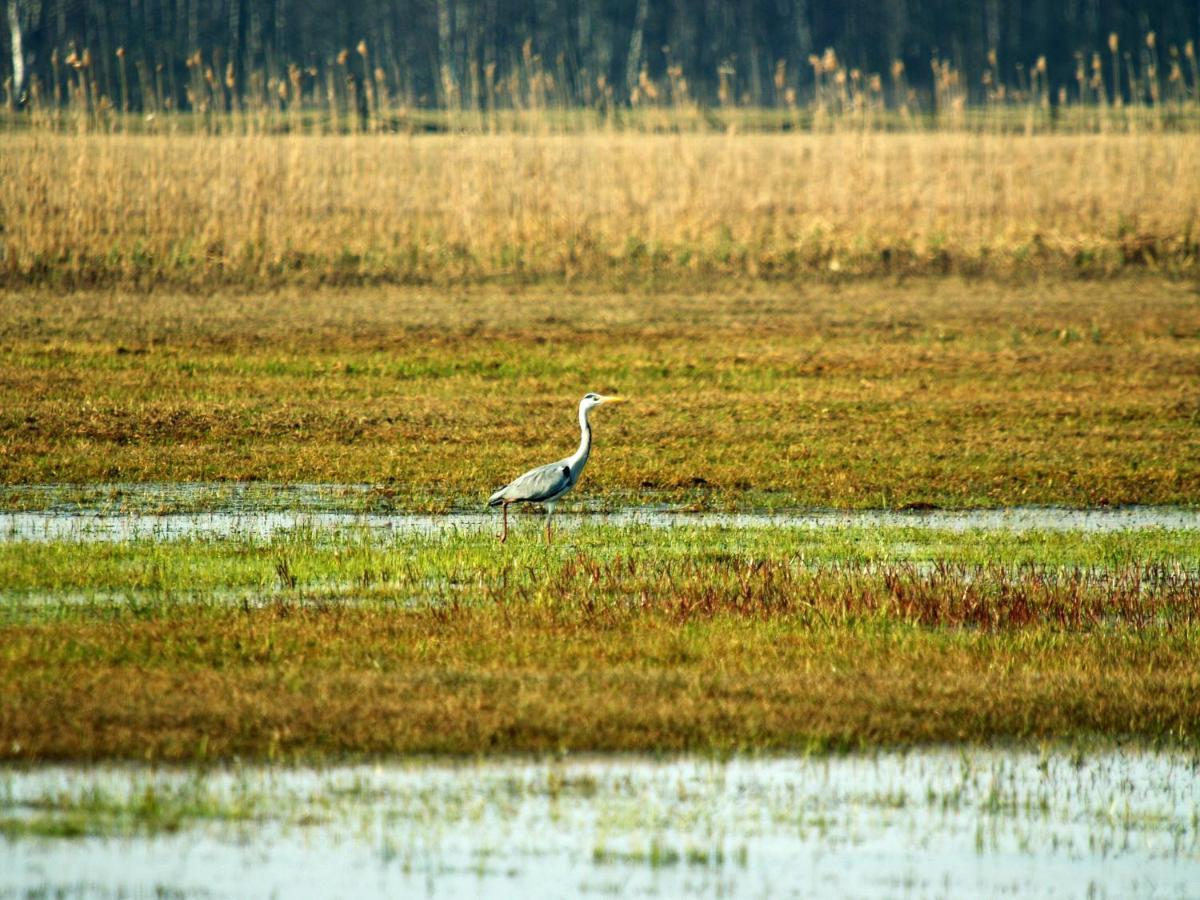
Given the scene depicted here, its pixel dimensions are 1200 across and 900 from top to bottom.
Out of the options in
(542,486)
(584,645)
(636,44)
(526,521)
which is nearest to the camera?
(584,645)

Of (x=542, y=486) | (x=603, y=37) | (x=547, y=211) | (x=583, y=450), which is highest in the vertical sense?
(x=603, y=37)

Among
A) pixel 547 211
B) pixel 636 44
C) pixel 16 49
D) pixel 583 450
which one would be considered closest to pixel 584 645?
pixel 583 450

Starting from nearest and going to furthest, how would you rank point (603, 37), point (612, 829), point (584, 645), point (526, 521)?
point (612, 829) < point (584, 645) < point (526, 521) < point (603, 37)

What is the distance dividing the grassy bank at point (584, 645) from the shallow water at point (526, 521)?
0.55 metres

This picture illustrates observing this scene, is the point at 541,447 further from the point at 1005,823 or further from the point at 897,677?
the point at 1005,823

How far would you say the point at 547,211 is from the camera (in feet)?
88.7

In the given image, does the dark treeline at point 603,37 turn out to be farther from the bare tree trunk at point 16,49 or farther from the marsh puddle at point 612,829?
the marsh puddle at point 612,829

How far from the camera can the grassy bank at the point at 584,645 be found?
24.4ft

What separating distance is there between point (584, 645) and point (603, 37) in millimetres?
67099

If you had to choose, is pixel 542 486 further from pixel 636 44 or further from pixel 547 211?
pixel 636 44

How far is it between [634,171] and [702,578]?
18767mm

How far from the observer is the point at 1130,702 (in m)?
8.11

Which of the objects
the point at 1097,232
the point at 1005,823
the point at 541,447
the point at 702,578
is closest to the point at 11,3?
the point at 1097,232

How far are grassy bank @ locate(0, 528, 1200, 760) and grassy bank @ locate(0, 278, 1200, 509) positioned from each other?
2.37m
